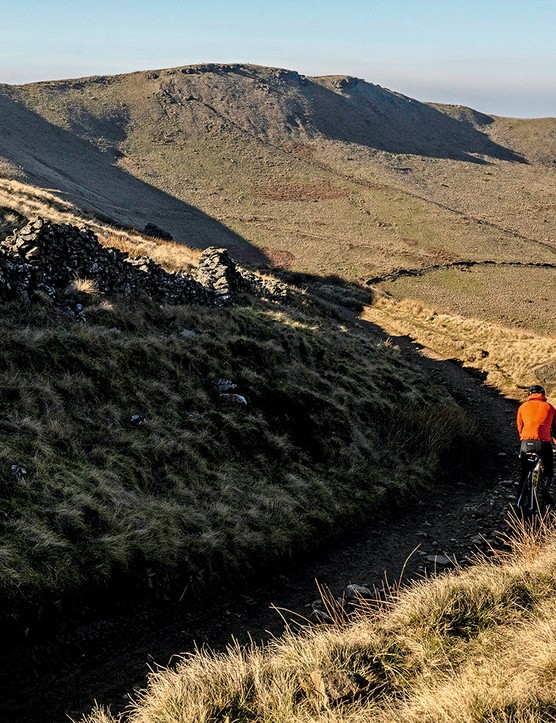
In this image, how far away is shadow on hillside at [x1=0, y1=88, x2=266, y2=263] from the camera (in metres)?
64.7

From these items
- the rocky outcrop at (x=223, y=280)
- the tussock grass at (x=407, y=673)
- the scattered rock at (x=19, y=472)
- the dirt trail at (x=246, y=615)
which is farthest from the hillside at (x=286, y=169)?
the tussock grass at (x=407, y=673)

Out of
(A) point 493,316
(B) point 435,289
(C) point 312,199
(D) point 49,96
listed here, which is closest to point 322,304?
(A) point 493,316

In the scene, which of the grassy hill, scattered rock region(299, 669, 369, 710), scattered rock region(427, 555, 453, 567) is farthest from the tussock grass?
scattered rock region(427, 555, 453, 567)

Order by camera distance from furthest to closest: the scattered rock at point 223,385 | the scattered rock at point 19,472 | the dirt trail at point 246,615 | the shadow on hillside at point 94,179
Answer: the shadow on hillside at point 94,179, the scattered rock at point 223,385, the scattered rock at point 19,472, the dirt trail at point 246,615

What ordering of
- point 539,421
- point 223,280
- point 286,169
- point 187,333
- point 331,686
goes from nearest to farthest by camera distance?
point 331,686 < point 539,421 < point 187,333 < point 223,280 < point 286,169

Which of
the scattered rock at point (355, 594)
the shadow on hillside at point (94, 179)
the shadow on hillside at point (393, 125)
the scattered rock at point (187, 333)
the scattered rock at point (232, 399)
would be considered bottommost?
the scattered rock at point (355, 594)

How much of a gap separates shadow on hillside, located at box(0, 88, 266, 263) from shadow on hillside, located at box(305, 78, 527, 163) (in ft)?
189

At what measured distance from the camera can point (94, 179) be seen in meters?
86.0

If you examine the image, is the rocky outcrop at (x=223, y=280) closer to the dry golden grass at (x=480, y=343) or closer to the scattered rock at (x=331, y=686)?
the dry golden grass at (x=480, y=343)

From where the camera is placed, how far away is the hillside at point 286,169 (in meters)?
69.4

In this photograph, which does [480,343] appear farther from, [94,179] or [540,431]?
[94,179]

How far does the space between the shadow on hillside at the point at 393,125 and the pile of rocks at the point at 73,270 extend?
122161 millimetres

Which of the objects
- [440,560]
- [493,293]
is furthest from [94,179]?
[440,560]

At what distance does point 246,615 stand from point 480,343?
26.0m
